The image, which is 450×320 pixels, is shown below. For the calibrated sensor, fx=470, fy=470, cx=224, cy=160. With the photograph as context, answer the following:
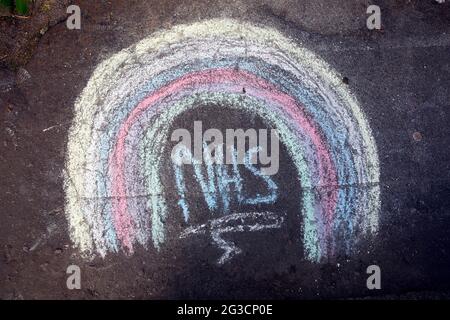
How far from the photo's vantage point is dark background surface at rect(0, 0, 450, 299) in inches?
148

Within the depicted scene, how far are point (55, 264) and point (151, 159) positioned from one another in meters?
1.13

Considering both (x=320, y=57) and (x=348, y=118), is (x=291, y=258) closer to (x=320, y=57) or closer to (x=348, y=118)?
(x=348, y=118)

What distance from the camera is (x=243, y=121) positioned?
3816 mm

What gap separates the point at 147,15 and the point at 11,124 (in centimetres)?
141

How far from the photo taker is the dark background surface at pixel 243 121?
375 cm

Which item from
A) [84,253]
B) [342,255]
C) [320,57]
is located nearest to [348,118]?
[320,57]
